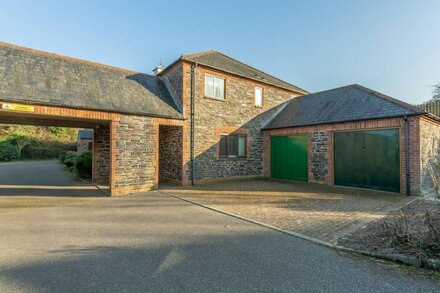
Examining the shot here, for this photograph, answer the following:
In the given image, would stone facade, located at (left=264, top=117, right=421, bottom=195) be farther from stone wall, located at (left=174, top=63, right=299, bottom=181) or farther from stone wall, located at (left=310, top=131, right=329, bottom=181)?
stone wall, located at (left=174, top=63, right=299, bottom=181)

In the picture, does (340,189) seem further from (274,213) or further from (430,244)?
(430,244)

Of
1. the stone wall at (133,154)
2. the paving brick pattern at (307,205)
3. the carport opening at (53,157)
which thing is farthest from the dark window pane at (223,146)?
the carport opening at (53,157)

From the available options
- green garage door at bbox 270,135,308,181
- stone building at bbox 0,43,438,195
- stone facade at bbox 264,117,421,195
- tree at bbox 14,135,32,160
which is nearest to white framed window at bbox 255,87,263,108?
stone building at bbox 0,43,438,195

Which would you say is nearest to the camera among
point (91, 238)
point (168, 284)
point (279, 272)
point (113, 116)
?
point (168, 284)

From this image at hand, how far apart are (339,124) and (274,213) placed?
6906 mm

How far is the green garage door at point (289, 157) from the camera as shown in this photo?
43.1 ft

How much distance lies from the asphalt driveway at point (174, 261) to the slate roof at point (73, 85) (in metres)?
4.47

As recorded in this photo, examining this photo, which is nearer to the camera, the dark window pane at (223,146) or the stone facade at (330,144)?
the stone facade at (330,144)

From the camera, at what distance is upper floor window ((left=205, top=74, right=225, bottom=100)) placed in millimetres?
13078

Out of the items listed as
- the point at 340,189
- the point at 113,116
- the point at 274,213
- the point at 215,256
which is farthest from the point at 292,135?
the point at 215,256

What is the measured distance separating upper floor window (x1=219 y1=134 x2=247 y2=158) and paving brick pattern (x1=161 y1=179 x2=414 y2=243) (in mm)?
2894

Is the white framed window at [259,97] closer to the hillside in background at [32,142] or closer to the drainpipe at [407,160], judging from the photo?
Result: the drainpipe at [407,160]

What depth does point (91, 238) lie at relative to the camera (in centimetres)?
499

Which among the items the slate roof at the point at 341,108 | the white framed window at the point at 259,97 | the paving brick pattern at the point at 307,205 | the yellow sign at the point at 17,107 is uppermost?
the white framed window at the point at 259,97
